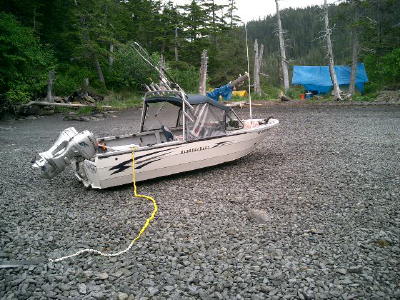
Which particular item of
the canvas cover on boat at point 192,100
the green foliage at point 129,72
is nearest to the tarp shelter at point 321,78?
the green foliage at point 129,72

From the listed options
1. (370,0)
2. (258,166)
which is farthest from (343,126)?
(370,0)

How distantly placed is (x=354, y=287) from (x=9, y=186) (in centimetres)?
829

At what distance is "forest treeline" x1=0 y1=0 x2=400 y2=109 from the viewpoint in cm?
2402

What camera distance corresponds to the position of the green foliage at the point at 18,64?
22.4m

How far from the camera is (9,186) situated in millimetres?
8484

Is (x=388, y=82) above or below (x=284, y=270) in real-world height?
above

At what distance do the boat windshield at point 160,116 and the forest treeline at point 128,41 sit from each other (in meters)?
16.9

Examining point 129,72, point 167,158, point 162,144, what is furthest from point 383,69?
point 162,144

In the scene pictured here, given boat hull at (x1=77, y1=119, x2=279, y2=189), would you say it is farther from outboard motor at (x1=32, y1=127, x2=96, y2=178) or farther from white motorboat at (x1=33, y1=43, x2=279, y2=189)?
outboard motor at (x1=32, y1=127, x2=96, y2=178)

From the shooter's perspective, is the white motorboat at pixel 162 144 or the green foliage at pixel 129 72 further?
the green foliage at pixel 129 72

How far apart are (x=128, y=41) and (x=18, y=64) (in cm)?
910

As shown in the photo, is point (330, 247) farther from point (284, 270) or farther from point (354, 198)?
point (354, 198)

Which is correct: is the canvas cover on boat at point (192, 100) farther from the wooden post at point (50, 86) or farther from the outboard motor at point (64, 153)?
the wooden post at point (50, 86)

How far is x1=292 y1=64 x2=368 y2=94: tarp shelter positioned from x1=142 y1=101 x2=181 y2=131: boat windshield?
2459 cm
